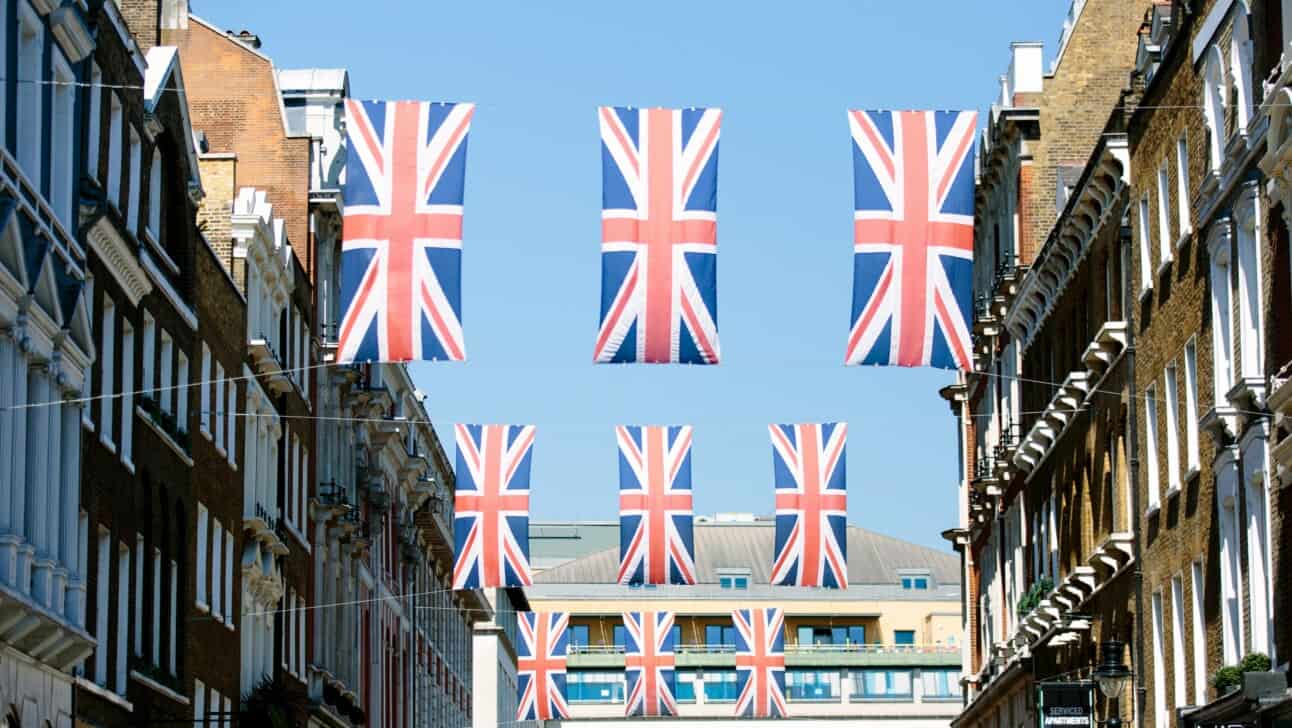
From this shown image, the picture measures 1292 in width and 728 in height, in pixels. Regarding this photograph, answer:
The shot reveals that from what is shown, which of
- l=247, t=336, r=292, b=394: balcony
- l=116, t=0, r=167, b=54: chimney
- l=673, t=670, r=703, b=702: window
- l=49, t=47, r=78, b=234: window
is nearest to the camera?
l=49, t=47, r=78, b=234: window

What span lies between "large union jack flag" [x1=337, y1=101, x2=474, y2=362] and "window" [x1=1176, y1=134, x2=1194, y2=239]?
36.4ft

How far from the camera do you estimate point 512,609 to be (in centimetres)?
13538

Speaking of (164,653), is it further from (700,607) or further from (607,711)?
(700,607)

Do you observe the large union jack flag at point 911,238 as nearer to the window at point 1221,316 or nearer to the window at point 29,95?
the window at point 1221,316

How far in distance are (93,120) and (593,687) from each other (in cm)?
10766

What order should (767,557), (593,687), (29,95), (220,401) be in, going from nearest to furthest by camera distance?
(29,95), (220,401), (593,687), (767,557)

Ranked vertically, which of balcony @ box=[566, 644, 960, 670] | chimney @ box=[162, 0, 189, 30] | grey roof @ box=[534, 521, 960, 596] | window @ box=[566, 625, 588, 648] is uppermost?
grey roof @ box=[534, 521, 960, 596]

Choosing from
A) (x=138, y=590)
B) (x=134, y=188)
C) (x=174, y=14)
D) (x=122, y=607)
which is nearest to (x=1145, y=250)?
(x=134, y=188)

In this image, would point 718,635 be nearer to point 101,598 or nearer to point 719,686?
point 719,686

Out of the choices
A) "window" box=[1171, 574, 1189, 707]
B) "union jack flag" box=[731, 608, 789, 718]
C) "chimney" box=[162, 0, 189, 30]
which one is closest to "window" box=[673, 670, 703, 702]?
"union jack flag" box=[731, 608, 789, 718]

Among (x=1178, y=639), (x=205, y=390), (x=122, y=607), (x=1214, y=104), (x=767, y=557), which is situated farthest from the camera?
(x=767, y=557)

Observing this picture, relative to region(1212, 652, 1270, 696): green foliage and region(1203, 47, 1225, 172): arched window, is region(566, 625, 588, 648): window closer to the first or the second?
region(1212, 652, 1270, 696): green foliage

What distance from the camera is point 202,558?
49938mm

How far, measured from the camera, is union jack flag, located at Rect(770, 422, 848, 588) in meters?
52.2
